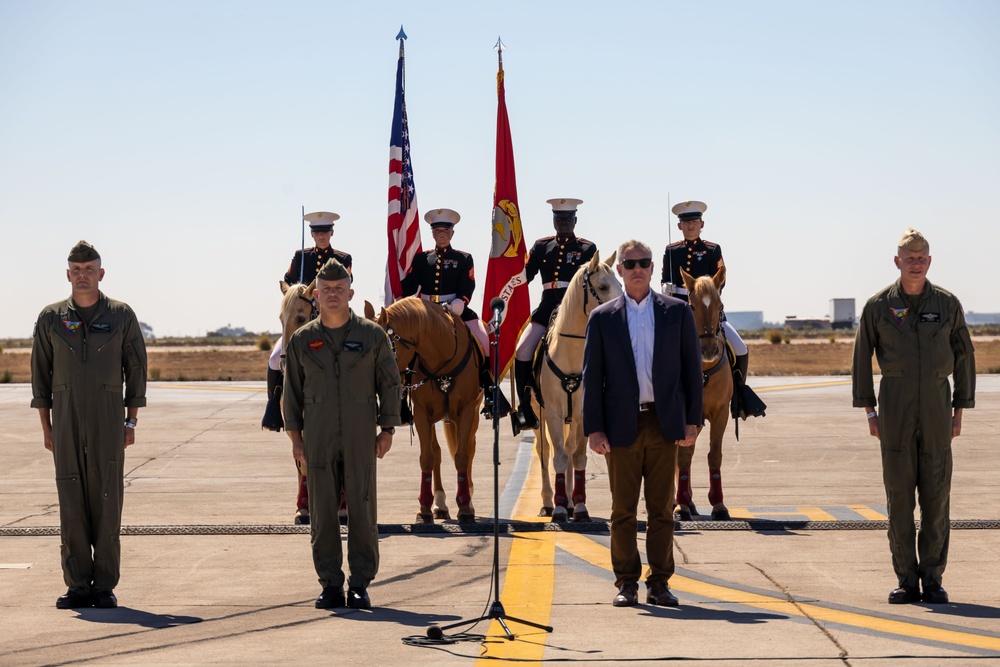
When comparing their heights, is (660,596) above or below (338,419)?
below

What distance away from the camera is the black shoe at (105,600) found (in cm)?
804

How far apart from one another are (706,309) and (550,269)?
5.77ft

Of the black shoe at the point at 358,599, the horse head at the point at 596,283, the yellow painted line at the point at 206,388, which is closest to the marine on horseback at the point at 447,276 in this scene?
the horse head at the point at 596,283

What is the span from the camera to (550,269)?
12.6 metres

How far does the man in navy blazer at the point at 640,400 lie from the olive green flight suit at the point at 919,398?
1.19 metres

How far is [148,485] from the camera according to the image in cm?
1459

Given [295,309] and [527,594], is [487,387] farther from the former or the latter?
[527,594]

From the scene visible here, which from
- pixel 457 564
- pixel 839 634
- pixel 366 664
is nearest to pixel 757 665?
pixel 839 634

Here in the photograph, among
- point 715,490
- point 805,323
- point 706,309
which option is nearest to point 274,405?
point 706,309

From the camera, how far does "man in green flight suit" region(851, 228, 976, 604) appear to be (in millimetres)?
8141

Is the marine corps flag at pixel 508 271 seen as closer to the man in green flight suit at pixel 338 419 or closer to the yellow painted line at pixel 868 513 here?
the yellow painted line at pixel 868 513

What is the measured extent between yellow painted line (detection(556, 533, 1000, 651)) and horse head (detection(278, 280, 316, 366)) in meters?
3.39

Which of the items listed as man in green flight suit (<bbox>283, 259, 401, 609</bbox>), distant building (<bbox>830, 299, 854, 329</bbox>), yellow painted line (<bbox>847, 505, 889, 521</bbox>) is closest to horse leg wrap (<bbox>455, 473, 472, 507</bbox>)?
yellow painted line (<bbox>847, 505, 889, 521</bbox>)

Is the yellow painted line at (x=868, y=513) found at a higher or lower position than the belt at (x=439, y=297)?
lower
